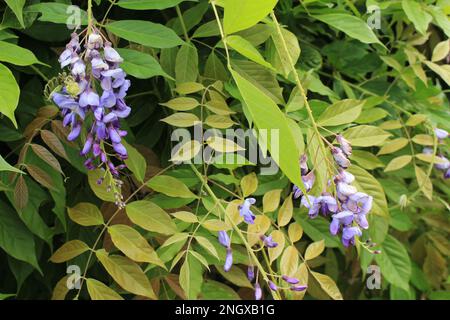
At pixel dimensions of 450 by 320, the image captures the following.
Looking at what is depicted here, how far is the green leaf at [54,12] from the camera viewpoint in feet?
2.55

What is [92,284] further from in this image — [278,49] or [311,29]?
[311,29]

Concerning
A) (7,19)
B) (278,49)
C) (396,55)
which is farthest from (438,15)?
(7,19)

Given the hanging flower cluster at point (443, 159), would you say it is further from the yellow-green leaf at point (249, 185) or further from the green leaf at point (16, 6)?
the green leaf at point (16, 6)

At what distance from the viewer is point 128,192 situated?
2.98ft

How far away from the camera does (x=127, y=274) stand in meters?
0.83

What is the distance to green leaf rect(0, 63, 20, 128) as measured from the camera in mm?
708

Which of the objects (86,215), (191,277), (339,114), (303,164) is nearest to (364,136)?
(339,114)

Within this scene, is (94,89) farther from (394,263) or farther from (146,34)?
(394,263)

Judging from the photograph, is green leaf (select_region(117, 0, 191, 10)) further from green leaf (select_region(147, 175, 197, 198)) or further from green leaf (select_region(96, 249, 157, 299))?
green leaf (select_region(96, 249, 157, 299))

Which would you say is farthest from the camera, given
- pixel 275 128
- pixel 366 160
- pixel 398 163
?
pixel 398 163

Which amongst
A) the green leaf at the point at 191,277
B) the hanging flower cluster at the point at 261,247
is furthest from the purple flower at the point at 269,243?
the green leaf at the point at 191,277

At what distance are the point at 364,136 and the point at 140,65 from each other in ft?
1.30

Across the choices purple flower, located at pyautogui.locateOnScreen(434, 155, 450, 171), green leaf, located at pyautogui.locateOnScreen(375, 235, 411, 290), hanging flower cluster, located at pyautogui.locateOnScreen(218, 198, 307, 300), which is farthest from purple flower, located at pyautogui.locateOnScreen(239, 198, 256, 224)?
purple flower, located at pyautogui.locateOnScreen(434, 155, 450, 171)
